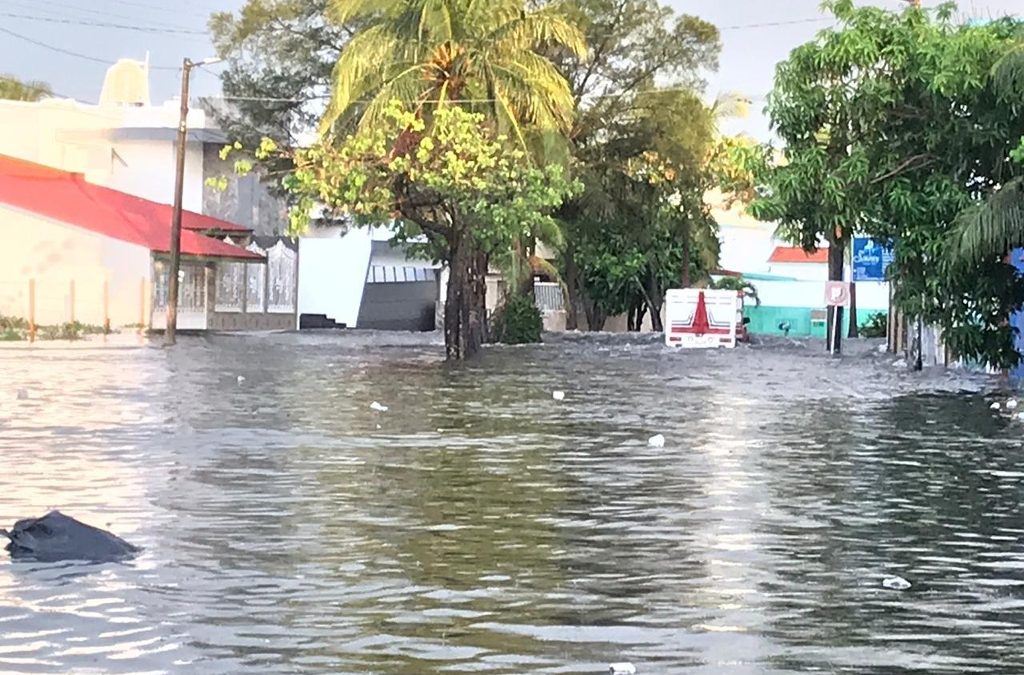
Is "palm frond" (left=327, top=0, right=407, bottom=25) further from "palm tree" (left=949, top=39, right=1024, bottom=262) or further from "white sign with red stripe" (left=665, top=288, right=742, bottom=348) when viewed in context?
"palm tree" (left=949, top=39, right=1024, bottom=262)

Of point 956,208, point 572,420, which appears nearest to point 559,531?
point 572,420

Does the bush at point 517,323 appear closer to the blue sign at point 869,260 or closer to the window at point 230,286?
the window at point 230,286

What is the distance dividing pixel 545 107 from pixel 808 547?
99.8 ft

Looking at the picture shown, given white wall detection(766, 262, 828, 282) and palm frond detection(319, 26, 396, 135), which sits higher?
palm frond detection(319, 26, 396, 135)

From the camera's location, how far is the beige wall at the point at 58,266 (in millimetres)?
→ 51344

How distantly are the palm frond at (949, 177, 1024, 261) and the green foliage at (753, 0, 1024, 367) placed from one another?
Answer: 5.97ft

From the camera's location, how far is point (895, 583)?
34.6 ft

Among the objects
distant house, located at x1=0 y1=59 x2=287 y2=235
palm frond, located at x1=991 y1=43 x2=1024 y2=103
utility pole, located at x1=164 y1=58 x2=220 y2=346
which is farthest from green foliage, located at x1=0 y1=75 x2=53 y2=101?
palm frond, located at x1=991 y1=43 x2=1024 y2=103

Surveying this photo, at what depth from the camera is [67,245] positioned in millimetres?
52062

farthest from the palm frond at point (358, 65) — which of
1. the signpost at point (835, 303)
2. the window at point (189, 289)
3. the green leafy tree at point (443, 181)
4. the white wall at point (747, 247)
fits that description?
the white wall at point (747, 247)

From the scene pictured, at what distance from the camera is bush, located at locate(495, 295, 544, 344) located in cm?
5831

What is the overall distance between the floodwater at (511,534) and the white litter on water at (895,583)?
0.31 ft

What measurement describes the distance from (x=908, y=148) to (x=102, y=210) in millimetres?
32333

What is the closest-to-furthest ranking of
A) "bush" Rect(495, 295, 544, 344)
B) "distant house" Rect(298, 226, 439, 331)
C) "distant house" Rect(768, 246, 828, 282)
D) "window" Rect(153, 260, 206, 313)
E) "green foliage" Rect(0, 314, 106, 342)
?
1. "green foliage" Rect(0, 314, 106, 342)
2. "window" Rect(153, 260, 206, 313)
3. "bush" Rect(495, 295, 544, 344)
4. "distant house" Rect(298, 226, 439, 331)
5. "distant house" Rect(768, 246, 828, 282)
